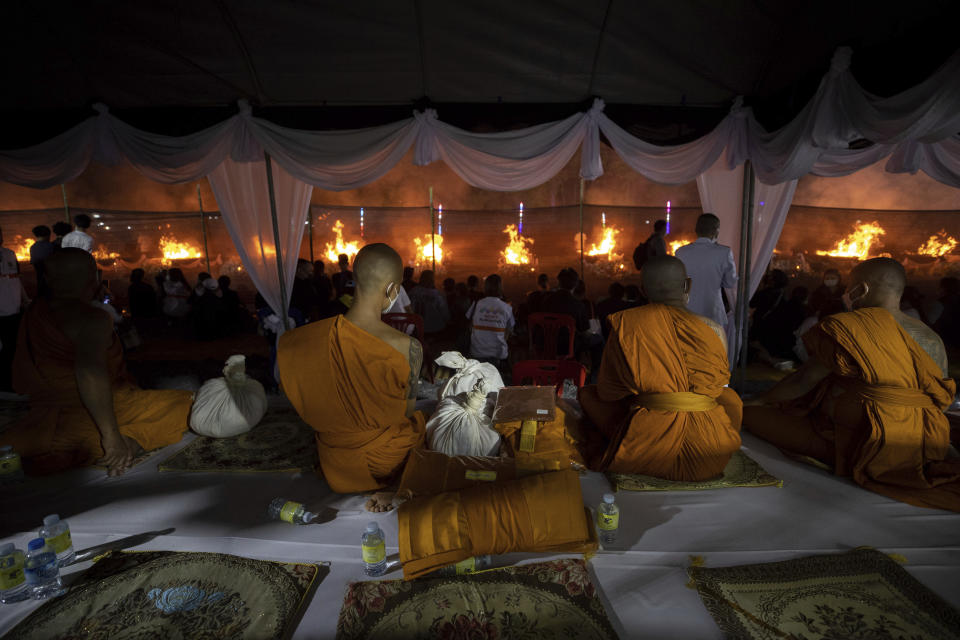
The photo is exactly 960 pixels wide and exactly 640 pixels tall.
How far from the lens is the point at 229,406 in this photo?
394cm

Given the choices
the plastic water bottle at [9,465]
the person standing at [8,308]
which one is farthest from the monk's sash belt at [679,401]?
the person standing at [8,308]

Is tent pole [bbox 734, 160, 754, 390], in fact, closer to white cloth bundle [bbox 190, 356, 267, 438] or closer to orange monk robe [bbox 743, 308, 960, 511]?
orange monk robe [bbox 743, 308, 960, 511]

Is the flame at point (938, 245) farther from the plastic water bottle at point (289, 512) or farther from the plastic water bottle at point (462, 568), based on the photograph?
the plastic water bottle at point (289, 512)

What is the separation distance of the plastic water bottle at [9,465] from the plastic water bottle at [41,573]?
1.42m

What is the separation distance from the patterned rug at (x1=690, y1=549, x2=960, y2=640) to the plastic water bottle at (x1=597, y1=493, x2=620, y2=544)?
43 cm

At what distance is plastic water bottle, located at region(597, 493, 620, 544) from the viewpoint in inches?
100

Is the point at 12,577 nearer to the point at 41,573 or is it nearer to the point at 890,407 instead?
the point at 41,573

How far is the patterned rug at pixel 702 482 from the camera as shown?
10.3 feet

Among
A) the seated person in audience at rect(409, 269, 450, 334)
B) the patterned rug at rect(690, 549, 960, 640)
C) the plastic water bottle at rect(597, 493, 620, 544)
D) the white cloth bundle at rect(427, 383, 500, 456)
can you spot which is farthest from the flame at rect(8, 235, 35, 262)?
the patterned rug at rect(690, 549, 960, 640)

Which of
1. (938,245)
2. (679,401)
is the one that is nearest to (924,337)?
(679,401)

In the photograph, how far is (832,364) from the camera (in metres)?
3.20

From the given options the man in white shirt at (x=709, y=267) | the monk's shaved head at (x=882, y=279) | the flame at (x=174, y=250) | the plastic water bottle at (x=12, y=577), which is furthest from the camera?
the flame at (x=174, y=250)

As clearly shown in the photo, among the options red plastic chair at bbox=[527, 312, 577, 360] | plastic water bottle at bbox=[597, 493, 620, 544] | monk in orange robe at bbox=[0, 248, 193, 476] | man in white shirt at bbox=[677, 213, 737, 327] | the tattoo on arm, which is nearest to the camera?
plastic water bottle at bbox=[597, 493, 620, 544]

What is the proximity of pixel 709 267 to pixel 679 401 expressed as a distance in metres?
2.67
